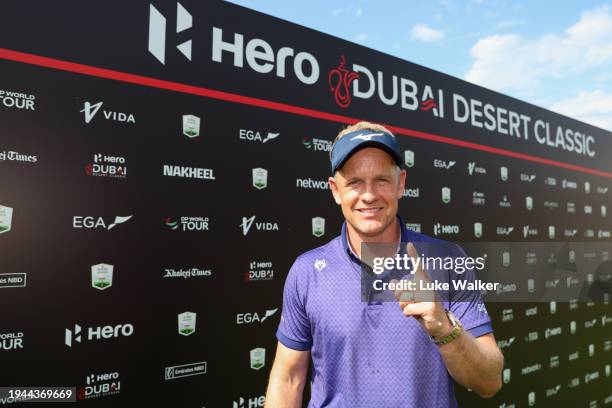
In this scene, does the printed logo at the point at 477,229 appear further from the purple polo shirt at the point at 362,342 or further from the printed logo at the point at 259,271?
the purple polo shirt at the point at 362,342

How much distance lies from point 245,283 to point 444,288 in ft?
5.01

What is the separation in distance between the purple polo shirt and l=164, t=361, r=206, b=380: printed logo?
118cm

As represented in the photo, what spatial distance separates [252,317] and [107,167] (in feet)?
3.83

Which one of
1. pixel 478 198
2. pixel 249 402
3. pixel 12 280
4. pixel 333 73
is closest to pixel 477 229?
pixel 478 198

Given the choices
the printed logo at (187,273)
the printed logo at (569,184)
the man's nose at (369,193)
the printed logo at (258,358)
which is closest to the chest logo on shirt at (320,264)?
the man's nose at (369,193)

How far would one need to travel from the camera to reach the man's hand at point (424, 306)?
93 cm

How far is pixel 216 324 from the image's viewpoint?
2.40 m

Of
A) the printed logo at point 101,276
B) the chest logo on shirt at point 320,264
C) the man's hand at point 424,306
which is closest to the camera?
the man's hand at point 424,306

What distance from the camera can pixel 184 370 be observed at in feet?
7.45

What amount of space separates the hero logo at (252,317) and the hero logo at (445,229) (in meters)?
1.55

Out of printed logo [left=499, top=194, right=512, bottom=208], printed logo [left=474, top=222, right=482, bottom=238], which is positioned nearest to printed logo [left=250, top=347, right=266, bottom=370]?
Answer: printed logo [left=474, top=222, right=482, bottom=238]

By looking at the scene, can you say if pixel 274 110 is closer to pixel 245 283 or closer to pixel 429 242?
pixel 245 283

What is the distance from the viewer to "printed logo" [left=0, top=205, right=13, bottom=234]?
6.16ft

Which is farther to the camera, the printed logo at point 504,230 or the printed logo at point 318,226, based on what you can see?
the printed logo at point 504,230
